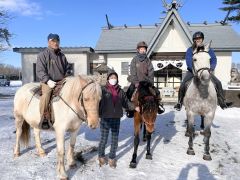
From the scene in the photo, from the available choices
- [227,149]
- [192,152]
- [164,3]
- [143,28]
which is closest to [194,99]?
[192,152]

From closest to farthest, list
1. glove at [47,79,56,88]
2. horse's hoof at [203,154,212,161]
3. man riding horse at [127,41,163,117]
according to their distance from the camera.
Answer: glove at [47,79,56,88]
horse's hoof at [203,154,212,161]
man riding horse at [127,41,163,117]

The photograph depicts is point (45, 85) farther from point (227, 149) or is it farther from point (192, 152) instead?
point (227, 149)

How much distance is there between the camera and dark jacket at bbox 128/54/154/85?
268 inches

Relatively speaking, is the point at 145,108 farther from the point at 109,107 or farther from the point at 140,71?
the point at 140,71

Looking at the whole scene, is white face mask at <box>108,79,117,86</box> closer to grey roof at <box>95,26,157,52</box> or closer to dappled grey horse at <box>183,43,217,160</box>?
dappled grey horse at <box>183,43,217,160</box>

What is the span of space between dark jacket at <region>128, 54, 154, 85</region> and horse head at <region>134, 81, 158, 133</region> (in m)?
1.05

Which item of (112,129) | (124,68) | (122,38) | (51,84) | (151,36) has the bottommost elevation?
(112,129)

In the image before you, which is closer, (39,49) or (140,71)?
(140,71)

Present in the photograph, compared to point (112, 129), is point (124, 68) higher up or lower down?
higher up

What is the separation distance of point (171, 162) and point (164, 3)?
14364mm

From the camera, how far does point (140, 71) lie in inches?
269

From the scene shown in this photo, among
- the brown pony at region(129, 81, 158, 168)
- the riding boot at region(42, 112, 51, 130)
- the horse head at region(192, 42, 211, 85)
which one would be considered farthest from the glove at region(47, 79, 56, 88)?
the horse head at region(192, 42, 211, 85)

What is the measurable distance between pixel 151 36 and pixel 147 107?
682 inches

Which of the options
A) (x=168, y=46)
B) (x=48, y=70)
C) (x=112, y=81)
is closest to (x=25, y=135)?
(x=48, y=70)
